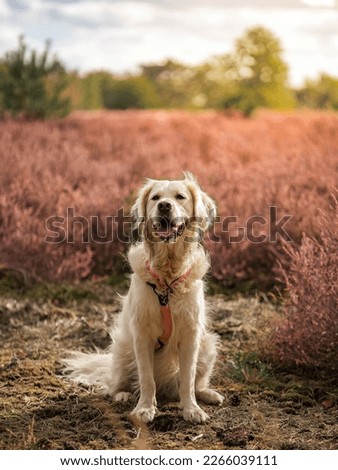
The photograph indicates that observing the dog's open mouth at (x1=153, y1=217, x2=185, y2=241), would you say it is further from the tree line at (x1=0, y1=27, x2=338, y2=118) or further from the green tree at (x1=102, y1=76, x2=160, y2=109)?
the green tree at (x1=102, y1=76, x2=160, y2=109)

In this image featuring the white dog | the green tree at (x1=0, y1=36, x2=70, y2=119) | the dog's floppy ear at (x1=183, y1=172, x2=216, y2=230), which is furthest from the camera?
the green tree at (x1=0, y1=36, x2=70, y2=119)

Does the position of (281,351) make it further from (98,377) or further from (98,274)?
(98,274)

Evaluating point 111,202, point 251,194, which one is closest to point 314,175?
point 251,194

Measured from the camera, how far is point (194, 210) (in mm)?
3500

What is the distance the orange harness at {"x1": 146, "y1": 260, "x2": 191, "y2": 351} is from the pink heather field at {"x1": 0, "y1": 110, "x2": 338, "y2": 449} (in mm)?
386

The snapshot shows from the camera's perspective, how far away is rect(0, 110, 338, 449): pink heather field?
324 cm

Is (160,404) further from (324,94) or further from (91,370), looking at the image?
(324,94)

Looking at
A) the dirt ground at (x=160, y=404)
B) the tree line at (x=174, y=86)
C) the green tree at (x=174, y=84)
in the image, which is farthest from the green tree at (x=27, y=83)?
the green tree at (x=174, y=84)

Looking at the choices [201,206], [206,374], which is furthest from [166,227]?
[206,374]

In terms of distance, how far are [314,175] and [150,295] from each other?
403 cm

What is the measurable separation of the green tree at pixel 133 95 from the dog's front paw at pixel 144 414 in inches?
897

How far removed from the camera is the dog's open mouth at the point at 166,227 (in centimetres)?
334

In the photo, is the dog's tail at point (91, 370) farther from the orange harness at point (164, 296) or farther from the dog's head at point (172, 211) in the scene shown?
the dog's head at point (172, 211)

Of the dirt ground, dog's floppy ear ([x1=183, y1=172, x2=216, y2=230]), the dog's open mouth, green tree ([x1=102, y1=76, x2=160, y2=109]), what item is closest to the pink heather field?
the dirt ground
